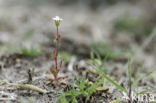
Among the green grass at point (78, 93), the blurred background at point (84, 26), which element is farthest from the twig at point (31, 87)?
the blurred background at point (84, 26)

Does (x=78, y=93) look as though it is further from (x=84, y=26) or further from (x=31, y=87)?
(x=84, y=26)

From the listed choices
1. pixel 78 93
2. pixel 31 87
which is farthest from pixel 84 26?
pixel 78 93

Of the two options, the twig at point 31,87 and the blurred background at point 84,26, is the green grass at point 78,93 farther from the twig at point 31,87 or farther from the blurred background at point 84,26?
the blurred background at point 84,26

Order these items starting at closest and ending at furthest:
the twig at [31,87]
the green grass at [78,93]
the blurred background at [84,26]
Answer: the green grass at [78,93] < the twig at [31,87] < the blurred background at [84,26]

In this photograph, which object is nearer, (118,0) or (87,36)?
(87,36)

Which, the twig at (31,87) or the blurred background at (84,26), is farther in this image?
the blurred background at (84,26)

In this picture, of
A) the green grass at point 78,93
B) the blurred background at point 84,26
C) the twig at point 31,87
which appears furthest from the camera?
the blurred background at point 84,26

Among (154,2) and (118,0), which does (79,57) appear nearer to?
(154,2)

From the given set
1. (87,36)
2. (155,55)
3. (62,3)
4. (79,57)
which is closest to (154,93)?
(79,57)

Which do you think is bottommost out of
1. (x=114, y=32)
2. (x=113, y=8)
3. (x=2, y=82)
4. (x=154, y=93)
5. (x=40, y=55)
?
(x=154, y=93)
